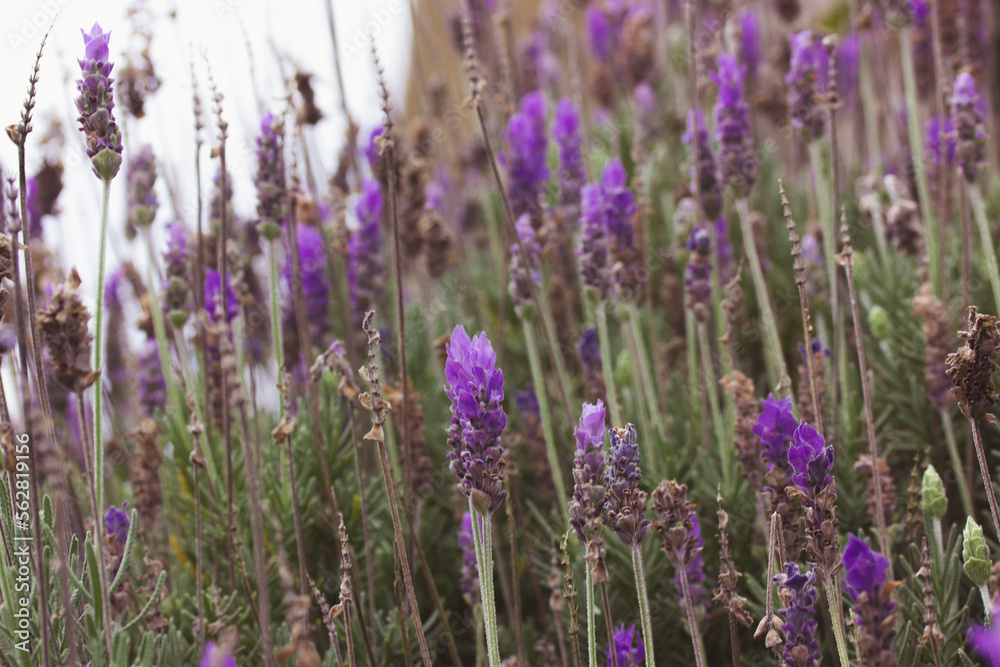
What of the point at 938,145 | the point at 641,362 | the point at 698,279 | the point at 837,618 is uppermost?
the point at 938,145

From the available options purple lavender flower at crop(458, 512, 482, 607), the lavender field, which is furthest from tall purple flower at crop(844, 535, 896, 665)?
purple lavender flower at crop(458, 512, 482, 607)

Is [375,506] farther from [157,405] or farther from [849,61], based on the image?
[849,61]

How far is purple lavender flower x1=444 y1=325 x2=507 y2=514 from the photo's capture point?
2.39 feet

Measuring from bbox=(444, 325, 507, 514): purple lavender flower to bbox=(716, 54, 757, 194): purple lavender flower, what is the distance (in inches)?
26.6

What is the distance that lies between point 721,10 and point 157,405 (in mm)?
1689

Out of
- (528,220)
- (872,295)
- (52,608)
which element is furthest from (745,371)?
(52,608)

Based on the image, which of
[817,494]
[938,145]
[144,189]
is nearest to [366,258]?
[144,189]

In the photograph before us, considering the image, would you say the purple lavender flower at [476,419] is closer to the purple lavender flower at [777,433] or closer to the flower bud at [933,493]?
the purple lavender flower at [777,433]

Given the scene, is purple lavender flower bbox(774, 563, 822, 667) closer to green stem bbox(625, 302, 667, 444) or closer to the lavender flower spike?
green stem bbox(625, 302, 667, 444)

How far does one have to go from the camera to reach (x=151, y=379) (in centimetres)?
160

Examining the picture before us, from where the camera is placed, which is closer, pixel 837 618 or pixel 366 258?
pixel 837 618

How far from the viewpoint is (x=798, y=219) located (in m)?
1.94

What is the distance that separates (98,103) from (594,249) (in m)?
0.63

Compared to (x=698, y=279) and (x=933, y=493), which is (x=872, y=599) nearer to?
(x=933, y=493)
